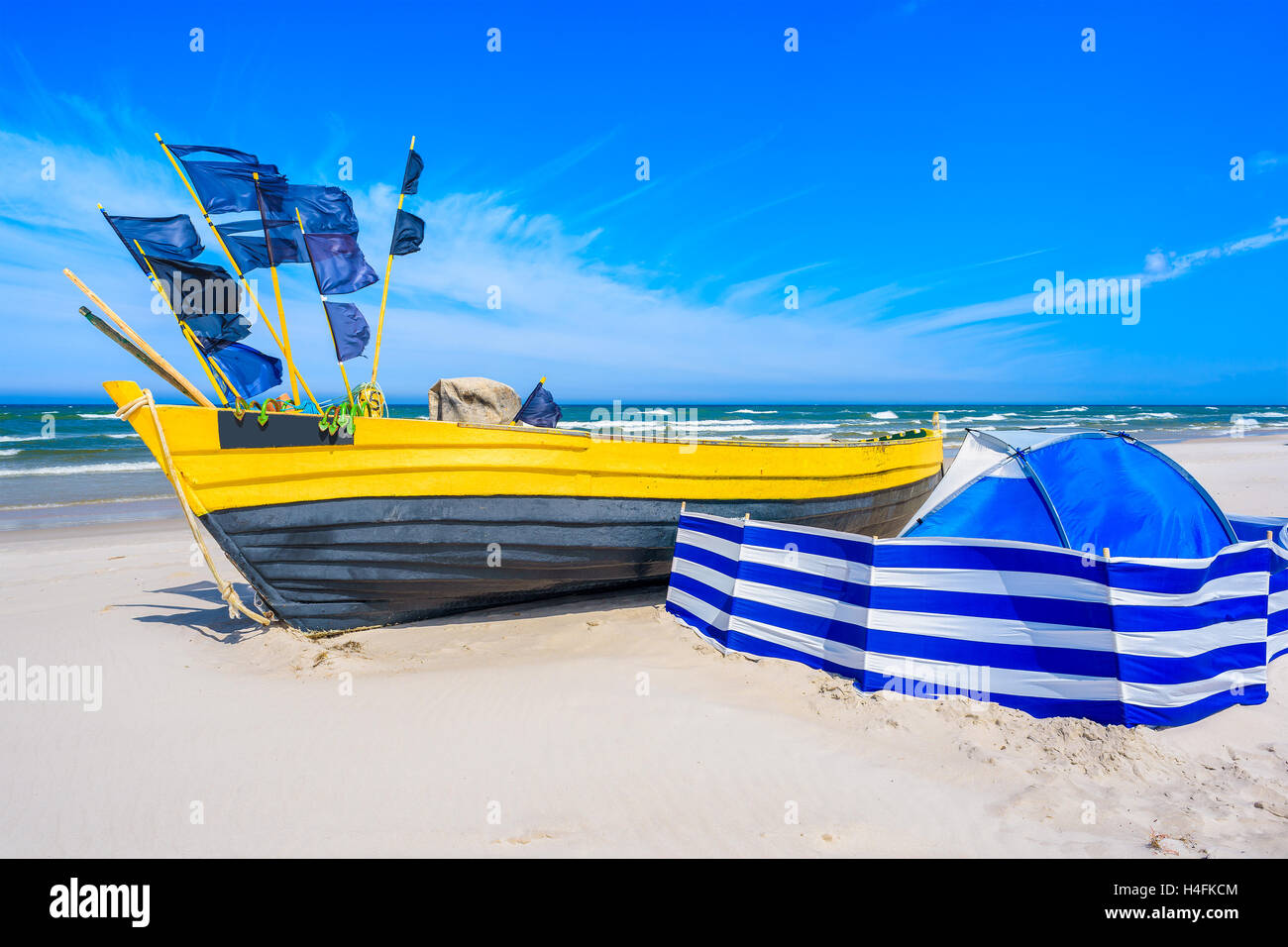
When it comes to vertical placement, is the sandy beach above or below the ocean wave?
below

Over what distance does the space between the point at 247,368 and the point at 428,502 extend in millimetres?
1852

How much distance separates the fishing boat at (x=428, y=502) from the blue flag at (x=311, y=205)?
1771 millimetres

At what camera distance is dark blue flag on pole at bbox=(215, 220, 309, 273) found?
206 inches

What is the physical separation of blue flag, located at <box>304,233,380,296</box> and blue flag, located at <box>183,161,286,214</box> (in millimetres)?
482

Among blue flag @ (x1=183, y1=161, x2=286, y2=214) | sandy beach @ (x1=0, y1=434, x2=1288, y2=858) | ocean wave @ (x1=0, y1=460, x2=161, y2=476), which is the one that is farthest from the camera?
ocean wave @ (x1=0, y1=460, x2=161, y2=476)

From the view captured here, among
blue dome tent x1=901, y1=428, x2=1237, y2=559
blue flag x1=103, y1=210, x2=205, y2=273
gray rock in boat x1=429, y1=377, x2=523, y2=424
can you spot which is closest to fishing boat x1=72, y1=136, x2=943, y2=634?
blue flag x1=103, y1=210, x2=205, y2=273

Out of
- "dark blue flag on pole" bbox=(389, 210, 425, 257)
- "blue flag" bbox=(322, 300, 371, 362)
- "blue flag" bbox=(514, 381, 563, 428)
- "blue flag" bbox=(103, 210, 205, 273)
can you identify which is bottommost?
"blue flag" bbox=(514, 381, 563, 428)

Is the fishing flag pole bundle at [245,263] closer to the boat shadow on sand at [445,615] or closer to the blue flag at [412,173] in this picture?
the blue flag at [412,173]

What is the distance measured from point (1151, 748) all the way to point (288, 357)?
647 cm

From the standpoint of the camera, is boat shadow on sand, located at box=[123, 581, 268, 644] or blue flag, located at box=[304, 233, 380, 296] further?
boat shadow on sand, located at box=[123, 581, 268, 644]

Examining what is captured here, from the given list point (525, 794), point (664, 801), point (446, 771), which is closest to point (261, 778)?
point (446, 771)

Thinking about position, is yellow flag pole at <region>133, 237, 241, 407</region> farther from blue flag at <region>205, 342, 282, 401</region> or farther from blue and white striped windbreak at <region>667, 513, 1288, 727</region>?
blue and white striped windbreak at <region>667, 513, 1288, 727</region>

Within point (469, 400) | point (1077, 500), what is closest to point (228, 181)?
point (469, 400)

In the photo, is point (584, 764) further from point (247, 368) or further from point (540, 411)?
point (540, 411)
